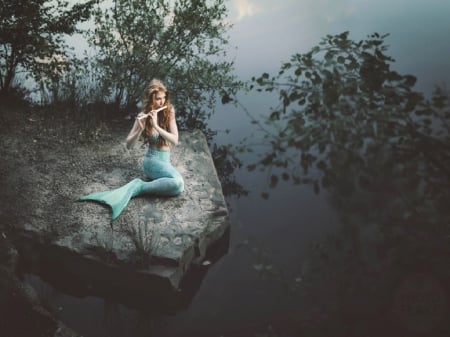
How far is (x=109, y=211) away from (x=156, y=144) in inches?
38.5

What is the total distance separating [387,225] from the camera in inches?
125

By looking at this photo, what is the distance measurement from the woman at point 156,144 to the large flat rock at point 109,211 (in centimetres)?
13

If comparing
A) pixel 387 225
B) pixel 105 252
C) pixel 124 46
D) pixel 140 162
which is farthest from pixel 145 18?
pixel 387 225

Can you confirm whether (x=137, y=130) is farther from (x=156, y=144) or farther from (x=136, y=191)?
(x=136, y=191)

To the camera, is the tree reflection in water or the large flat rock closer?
the tree reflection in water

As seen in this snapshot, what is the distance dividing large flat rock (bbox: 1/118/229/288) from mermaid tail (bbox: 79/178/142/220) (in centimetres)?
7

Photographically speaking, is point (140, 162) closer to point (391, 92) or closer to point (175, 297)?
point (175, 297)

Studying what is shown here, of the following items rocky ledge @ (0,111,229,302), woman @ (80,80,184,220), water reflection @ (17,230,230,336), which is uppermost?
woman @ (80,80,184,220)

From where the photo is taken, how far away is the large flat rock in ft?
15.8

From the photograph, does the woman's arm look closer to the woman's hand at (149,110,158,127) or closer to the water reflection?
the woman's hand at (149,110,158,127)

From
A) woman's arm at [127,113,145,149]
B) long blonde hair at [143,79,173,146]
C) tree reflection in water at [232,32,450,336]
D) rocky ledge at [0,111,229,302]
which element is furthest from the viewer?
long blonde hair at [143,79,173,146]

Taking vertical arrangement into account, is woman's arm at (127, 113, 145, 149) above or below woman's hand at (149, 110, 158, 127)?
below

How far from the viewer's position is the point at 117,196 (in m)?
5.49

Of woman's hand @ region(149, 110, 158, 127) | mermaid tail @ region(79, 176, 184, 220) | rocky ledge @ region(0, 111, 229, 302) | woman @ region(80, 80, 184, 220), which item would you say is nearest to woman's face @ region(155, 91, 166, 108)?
woman @ region(80, 80, 184, 220)
